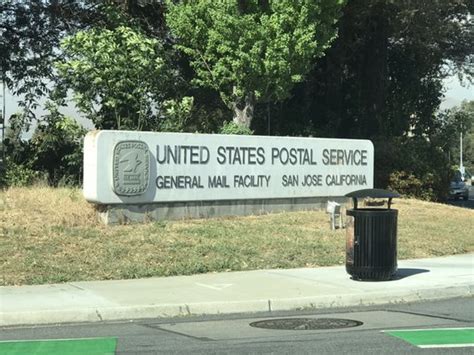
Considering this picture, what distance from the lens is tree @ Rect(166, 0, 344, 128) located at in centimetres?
1916

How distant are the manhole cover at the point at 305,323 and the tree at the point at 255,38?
1148 cm

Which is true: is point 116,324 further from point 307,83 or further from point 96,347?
point 307,83

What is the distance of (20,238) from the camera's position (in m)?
12.4

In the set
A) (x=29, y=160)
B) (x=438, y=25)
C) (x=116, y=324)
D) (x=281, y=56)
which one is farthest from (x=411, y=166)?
(x=116, y=324)

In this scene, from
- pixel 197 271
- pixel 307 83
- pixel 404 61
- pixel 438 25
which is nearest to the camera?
pixel 197 271

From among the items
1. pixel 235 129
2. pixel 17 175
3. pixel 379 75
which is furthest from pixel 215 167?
pixel 379 75

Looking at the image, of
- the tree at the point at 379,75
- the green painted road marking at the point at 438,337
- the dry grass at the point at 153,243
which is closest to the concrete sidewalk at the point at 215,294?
the dry grass at the point at 153,243

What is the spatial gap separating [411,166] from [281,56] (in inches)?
327

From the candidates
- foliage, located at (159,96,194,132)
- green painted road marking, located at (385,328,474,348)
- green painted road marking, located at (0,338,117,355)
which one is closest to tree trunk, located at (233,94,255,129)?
foliage, located at (159,96,194,132)

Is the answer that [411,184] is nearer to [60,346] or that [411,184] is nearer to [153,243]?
[153,243]

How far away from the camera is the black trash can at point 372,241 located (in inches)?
429

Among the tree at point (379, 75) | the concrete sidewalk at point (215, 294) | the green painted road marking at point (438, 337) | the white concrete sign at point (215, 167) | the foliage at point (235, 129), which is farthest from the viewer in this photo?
the tree at point (379, 75)

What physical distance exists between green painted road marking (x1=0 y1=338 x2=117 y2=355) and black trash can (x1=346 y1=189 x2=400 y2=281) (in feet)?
15.7

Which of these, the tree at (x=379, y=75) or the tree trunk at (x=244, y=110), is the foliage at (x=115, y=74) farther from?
the tree at (x=379, y=75)
